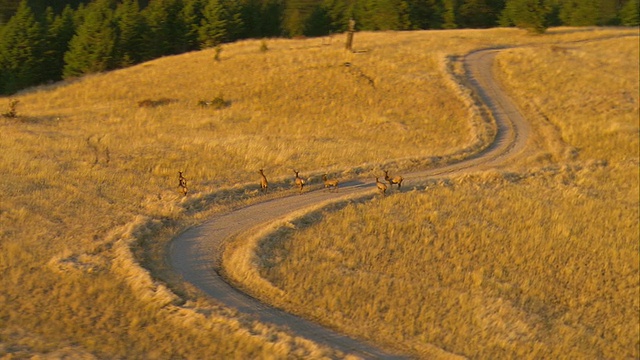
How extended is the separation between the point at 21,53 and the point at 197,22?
50.1 ft

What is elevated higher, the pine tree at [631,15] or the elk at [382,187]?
the pine tree at [631,15]

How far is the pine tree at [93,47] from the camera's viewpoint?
57594mm

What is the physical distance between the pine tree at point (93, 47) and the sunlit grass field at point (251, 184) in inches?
199

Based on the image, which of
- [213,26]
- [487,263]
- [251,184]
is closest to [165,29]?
[213,26]

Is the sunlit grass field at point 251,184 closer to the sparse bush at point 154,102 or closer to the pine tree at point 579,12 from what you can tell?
the sparse bush at point 154,102

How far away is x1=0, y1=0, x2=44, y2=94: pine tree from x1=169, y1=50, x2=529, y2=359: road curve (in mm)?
40120

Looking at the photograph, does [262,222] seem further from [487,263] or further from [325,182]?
[487,263]

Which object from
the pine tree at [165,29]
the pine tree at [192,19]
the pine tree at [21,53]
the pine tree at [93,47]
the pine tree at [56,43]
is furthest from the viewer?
the pine tree at [192,19]

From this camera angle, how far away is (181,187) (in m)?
23.6

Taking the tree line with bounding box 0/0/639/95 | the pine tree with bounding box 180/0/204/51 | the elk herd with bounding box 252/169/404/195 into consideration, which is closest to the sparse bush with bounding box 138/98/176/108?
the tree line with bounding box 0/0/639/95

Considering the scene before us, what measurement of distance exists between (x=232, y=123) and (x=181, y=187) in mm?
14022

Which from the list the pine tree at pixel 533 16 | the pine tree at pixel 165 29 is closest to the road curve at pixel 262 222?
the pine tree at pixel 533 16

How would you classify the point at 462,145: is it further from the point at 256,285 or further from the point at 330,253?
the point at 256,285

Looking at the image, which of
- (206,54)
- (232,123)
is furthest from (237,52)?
(232,123)
